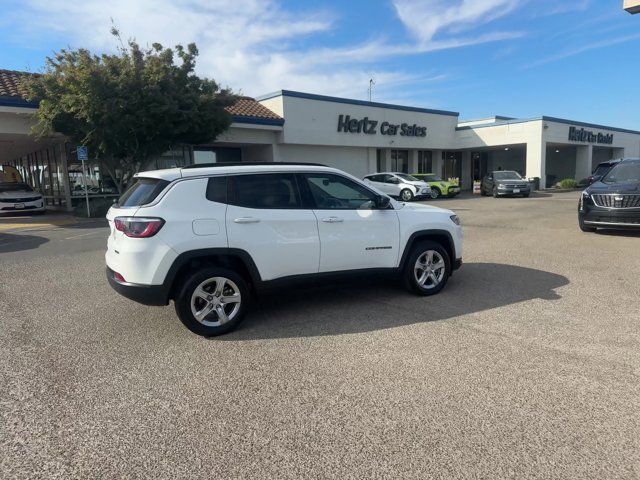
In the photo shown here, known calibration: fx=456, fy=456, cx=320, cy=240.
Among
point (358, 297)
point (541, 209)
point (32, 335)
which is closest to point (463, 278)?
point (358, 297)

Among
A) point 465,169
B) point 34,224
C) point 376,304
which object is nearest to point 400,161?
point 465,169

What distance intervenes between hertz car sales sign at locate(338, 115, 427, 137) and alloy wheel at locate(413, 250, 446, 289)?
21.9 m

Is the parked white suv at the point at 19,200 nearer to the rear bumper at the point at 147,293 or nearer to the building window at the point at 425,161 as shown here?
the rear bumper at the point at 147,293

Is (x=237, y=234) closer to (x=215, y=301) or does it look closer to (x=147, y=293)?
(x=215, y=301)

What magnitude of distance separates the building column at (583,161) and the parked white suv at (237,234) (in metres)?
37.9

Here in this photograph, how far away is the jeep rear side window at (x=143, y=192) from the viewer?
4.63m

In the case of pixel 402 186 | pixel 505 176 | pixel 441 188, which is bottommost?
pixel 441 188

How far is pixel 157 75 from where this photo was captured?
17.0 meters

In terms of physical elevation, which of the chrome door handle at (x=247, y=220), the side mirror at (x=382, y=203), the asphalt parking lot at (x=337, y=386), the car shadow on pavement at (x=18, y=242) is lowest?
the asphalt parking lot at (x=337, y=386)

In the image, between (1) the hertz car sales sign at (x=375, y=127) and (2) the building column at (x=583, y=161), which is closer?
(1) the hertz car sales sign at (x=375, y=127)

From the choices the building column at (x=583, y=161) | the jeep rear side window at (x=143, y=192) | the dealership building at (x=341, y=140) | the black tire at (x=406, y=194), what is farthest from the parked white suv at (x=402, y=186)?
the building column at (x=583, y=161)

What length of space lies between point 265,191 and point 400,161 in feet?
92.4

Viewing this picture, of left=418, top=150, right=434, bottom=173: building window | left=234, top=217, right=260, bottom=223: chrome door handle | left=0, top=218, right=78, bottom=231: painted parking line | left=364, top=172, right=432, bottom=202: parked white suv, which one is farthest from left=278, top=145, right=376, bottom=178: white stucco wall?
left=234, top=217, right=260, bottom=223: chrome door handle

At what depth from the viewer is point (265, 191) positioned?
198 inches
